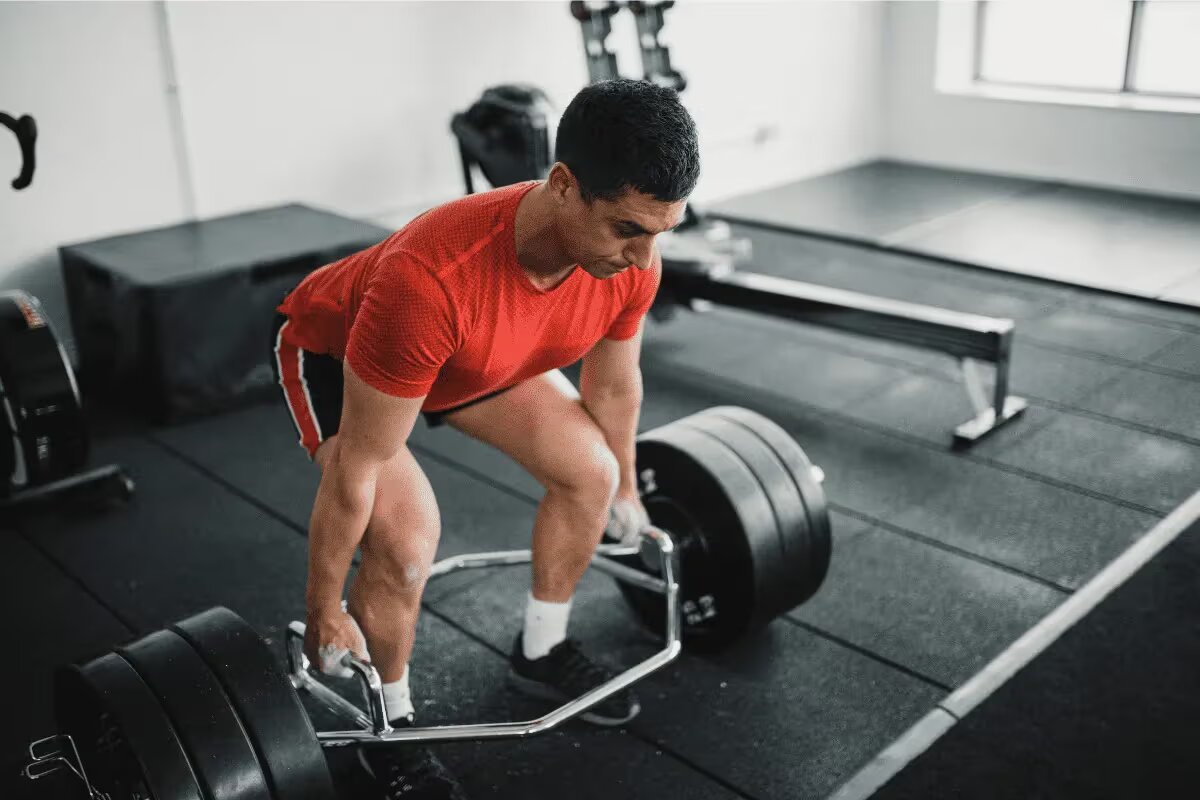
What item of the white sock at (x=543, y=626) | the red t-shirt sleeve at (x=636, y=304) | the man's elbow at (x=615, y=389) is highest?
the red t-shirt sleeve at (x=636, y=304)

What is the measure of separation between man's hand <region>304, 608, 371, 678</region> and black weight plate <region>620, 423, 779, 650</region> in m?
0.68

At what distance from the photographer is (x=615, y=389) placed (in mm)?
1867

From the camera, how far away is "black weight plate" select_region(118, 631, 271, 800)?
4.63 ft

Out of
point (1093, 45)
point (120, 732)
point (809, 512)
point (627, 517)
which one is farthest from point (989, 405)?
point (1093, 45)

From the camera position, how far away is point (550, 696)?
2.04 metres

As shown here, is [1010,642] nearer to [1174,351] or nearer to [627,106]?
[627,106]

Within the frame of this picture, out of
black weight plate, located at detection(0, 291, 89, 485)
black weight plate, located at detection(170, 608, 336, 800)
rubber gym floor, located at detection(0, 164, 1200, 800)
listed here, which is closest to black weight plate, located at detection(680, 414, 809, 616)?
rubber gym floor, located at detection(0, 164, 1200, 800)

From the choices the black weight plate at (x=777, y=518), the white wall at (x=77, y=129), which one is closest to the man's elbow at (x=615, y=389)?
the black weight plate at (x=777, y=518)

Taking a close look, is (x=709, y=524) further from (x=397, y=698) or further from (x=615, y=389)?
(x=397, y=698)

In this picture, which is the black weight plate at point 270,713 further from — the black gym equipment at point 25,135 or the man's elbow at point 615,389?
the black gym equipment at point 25,135

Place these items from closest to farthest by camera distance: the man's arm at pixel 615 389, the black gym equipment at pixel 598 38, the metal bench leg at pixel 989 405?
the man's arm at pixel 615 389
the metal bench leg at pixel 989 405
the black gym equipment at pixel 598 38

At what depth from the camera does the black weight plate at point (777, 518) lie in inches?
79.6

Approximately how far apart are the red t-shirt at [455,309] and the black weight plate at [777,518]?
38 centimetres

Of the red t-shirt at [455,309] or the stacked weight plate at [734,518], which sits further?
the stacked weight plate at [734,518]
